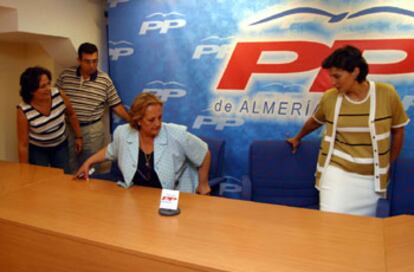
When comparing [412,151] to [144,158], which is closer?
[144,158]

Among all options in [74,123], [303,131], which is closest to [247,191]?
[303,131]

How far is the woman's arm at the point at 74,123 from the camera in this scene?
10.7ft

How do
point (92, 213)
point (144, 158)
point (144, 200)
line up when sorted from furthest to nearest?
point (144, 158)
point (144, 200)
point (92, 213)

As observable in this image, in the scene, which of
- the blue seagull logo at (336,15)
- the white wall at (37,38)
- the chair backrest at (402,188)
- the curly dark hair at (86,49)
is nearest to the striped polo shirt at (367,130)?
the chair backrest at (402,188)

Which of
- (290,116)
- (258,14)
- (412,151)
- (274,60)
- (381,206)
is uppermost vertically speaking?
(258,14)

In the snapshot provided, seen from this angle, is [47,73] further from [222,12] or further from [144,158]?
[222,12]

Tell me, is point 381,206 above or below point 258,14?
below

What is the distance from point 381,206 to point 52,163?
253 cm

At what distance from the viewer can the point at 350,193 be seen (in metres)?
2.22

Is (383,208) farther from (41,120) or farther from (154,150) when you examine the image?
(41,120)

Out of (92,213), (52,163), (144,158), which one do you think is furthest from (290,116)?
(52,163)

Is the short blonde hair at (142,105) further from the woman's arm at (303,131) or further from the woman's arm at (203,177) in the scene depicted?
the woman's arm at (303,131)

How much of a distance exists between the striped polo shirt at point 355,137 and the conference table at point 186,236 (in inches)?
17.7

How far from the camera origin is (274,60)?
3.05 metres
